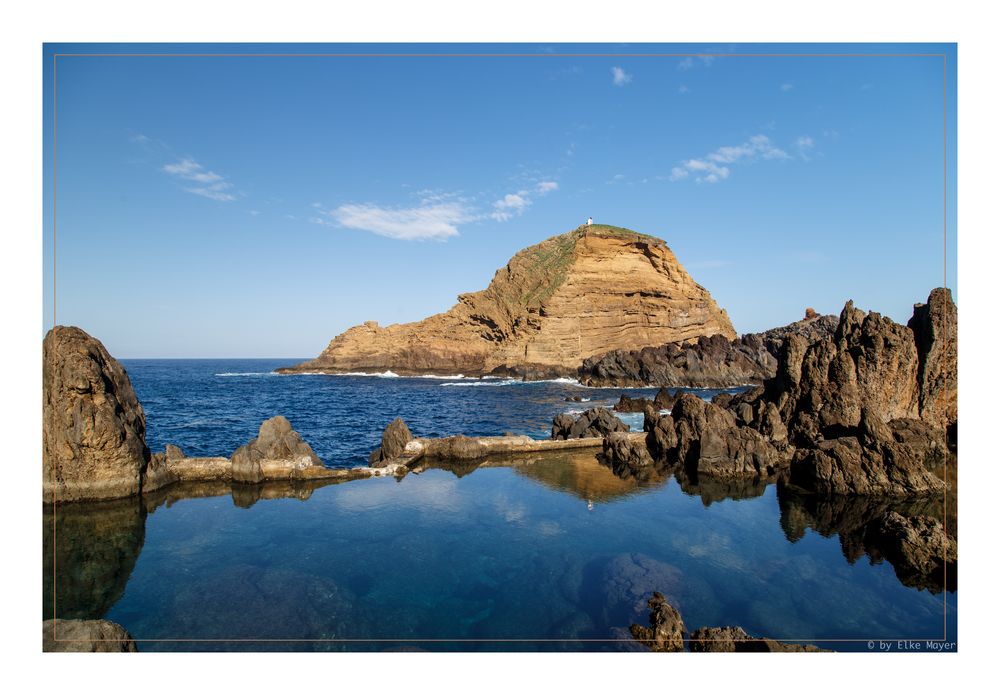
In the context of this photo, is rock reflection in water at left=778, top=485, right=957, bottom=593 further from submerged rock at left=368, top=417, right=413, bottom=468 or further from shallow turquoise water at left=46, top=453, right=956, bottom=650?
submerged rock at left=368, top=417, right=413, bottom=468

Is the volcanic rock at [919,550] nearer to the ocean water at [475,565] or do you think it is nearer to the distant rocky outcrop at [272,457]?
the ocean water at [475,565]

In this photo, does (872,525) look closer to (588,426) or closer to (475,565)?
(475,565)

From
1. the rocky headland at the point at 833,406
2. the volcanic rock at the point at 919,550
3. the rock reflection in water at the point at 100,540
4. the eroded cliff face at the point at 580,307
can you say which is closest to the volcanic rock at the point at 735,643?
the volcanic rock at the point at 919,550

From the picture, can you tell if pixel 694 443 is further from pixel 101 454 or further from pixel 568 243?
pixel 568 243

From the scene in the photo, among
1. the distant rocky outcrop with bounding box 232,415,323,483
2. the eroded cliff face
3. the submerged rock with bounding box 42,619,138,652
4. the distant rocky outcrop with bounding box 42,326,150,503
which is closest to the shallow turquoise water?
the submerged rock with bounding box 42,619,138,652

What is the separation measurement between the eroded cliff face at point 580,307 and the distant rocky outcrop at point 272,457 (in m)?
58.4

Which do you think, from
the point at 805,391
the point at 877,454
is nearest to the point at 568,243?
the point at 805,391

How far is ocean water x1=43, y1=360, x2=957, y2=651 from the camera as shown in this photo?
24.3 feet

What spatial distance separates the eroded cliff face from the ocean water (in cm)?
6004

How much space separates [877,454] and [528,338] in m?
65.3

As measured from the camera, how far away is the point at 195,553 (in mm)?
10000

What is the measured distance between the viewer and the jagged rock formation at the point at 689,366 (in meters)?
60.7

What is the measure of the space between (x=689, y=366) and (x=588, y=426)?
44156mm

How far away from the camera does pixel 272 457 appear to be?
50.6 ft
